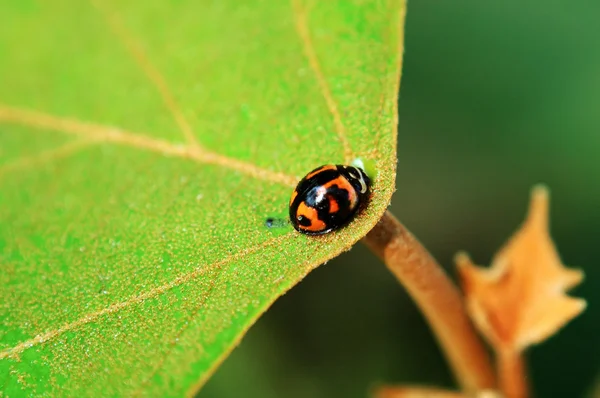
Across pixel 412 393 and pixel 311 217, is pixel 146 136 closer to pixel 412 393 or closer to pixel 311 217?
pixel 311 217

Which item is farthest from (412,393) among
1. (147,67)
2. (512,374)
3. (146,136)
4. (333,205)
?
(147,67)

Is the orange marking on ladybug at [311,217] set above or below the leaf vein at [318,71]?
below

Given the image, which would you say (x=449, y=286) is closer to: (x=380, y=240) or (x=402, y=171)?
(x=380, y=240)

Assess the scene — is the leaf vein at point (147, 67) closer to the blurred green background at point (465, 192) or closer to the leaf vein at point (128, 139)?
the leaf vein at point (128, 139)

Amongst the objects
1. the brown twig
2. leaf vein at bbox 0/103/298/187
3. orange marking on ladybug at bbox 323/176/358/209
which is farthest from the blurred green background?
orange marking on ladybug at bbox 323/176/358/209

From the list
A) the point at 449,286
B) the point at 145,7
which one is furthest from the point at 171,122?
the point at 449,286

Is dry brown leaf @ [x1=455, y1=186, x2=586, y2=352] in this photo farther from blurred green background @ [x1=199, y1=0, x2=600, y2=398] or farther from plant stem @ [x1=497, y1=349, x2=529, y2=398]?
blurred green background @ [x1=199, y1=0, x2=600, y2=398]

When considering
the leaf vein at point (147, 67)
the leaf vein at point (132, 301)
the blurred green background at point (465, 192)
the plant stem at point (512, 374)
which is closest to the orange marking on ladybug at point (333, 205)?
the leaf vein at point (132, 301)
